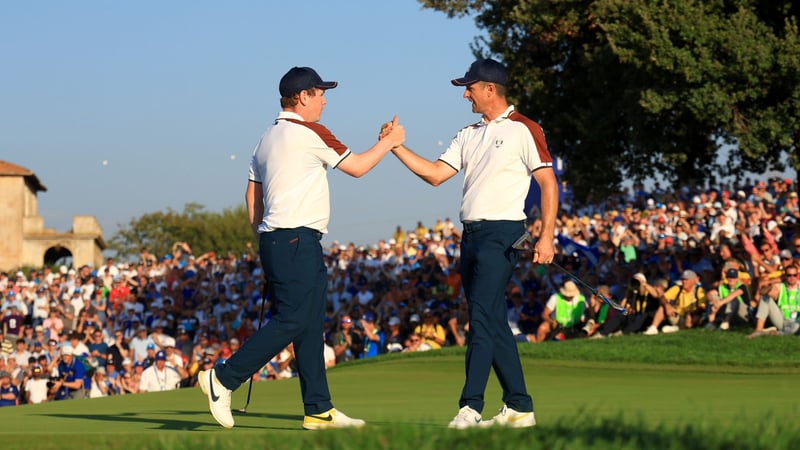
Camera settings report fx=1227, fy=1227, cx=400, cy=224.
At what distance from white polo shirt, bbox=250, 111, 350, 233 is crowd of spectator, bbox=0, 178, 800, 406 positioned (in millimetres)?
12134

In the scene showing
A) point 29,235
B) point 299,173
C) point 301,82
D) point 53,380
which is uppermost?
point 29,235

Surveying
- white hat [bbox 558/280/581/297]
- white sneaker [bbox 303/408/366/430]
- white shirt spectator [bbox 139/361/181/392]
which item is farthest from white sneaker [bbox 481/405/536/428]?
white shirt spectator [bbox 139/361/181/392]

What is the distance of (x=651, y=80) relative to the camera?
2475 cm

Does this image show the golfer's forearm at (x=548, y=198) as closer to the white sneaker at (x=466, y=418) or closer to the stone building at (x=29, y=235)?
the white sneaker at (x=466, y=418)

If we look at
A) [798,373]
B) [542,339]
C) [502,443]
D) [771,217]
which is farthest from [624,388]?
[771,217]

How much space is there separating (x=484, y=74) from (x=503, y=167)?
1.99ft

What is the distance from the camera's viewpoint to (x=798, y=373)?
45.8 feet

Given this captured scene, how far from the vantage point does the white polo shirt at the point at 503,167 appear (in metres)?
7.35

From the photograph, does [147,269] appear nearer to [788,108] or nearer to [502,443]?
[788,108]

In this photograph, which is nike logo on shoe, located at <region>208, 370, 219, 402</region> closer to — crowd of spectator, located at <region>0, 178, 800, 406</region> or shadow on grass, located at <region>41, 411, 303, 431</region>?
shadow on grass, located at <region>41, 411, 303, 431</region>

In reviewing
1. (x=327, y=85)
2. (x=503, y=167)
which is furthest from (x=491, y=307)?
(x=327, y=85)

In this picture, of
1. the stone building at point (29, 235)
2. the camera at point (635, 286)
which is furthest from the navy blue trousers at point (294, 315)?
the stone building at point (29, 235)

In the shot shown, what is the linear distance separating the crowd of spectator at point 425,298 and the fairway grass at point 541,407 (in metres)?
1.42

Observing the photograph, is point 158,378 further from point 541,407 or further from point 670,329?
point 541,407
